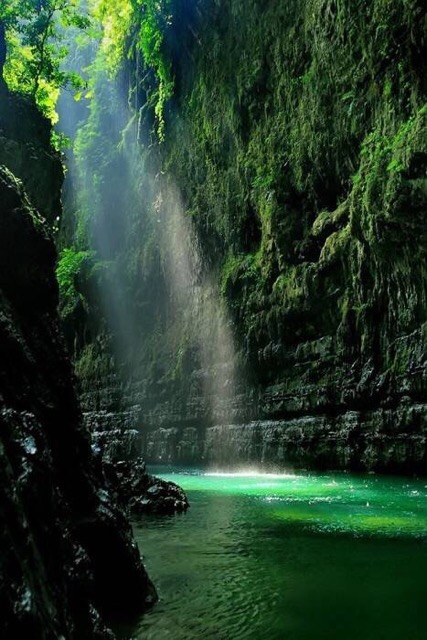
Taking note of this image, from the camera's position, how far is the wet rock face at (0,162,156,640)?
Result: 8.06 feet

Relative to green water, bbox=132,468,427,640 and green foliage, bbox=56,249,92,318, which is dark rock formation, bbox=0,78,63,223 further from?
green foliage, bbox=56,249,92,318

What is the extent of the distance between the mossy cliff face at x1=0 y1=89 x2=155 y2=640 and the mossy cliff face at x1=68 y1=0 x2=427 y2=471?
10985 millimetres

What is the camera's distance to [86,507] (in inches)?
196

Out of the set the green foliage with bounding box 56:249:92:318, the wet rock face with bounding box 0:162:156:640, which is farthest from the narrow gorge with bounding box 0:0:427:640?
the green foliage with bounding box 56:249:92:318

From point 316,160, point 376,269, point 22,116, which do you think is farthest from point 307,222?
point 22,116

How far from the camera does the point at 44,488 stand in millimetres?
3318

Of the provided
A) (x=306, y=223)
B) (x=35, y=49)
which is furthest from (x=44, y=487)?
(x=306, y=223)

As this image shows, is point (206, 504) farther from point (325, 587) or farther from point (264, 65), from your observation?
point (264, 65)

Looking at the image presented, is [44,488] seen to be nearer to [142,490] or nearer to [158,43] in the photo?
[142,490]

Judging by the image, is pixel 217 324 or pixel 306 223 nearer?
pixel 306 223

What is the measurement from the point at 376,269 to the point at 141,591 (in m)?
13.4

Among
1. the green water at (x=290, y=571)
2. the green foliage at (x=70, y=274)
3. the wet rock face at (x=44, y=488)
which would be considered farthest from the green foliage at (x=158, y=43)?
the wet rock face at (x=44, y=488)

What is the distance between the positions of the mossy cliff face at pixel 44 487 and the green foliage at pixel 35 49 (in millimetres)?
11307

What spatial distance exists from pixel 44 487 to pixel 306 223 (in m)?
17.7
